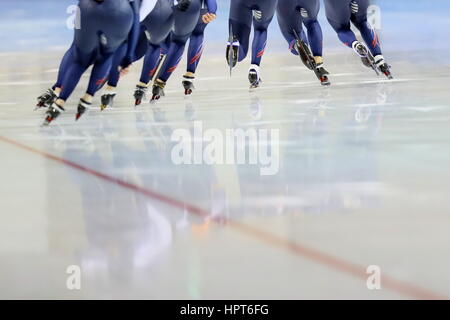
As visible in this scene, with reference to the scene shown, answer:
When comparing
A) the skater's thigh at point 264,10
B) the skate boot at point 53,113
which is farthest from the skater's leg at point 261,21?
the skate boot at point 53,113

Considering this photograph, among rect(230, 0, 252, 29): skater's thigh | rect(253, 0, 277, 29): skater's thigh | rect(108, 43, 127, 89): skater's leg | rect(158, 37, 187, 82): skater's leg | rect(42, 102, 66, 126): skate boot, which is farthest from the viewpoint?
rect(230, 0, 252, 29): skater's thigh

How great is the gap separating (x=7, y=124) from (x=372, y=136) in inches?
112

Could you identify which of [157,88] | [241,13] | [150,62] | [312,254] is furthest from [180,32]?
[312,254]

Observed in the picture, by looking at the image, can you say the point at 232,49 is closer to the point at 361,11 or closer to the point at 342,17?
the point at 342,17

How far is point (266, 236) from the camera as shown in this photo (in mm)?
2324

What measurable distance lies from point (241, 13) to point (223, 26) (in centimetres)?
834

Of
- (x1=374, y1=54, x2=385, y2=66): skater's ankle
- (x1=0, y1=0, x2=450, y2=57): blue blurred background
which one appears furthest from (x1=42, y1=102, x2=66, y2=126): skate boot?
(x1=0, y1=0, x2=450, y2=57): blue blurred background

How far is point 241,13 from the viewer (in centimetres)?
837

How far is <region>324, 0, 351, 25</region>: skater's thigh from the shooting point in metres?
8.51

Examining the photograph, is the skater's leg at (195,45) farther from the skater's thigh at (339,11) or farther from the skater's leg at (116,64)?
the skater's leg at (116,64)

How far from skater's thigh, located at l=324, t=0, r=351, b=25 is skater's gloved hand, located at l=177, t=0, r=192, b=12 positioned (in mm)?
1955

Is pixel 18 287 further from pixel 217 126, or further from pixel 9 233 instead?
pixel 217 126

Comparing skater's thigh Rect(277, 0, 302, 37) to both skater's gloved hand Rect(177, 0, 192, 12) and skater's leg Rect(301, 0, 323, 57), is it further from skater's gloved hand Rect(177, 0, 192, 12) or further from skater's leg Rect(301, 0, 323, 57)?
skater's gloved hand Rect(177, 0, 192, 12)

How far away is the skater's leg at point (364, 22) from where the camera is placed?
28.1 ft
